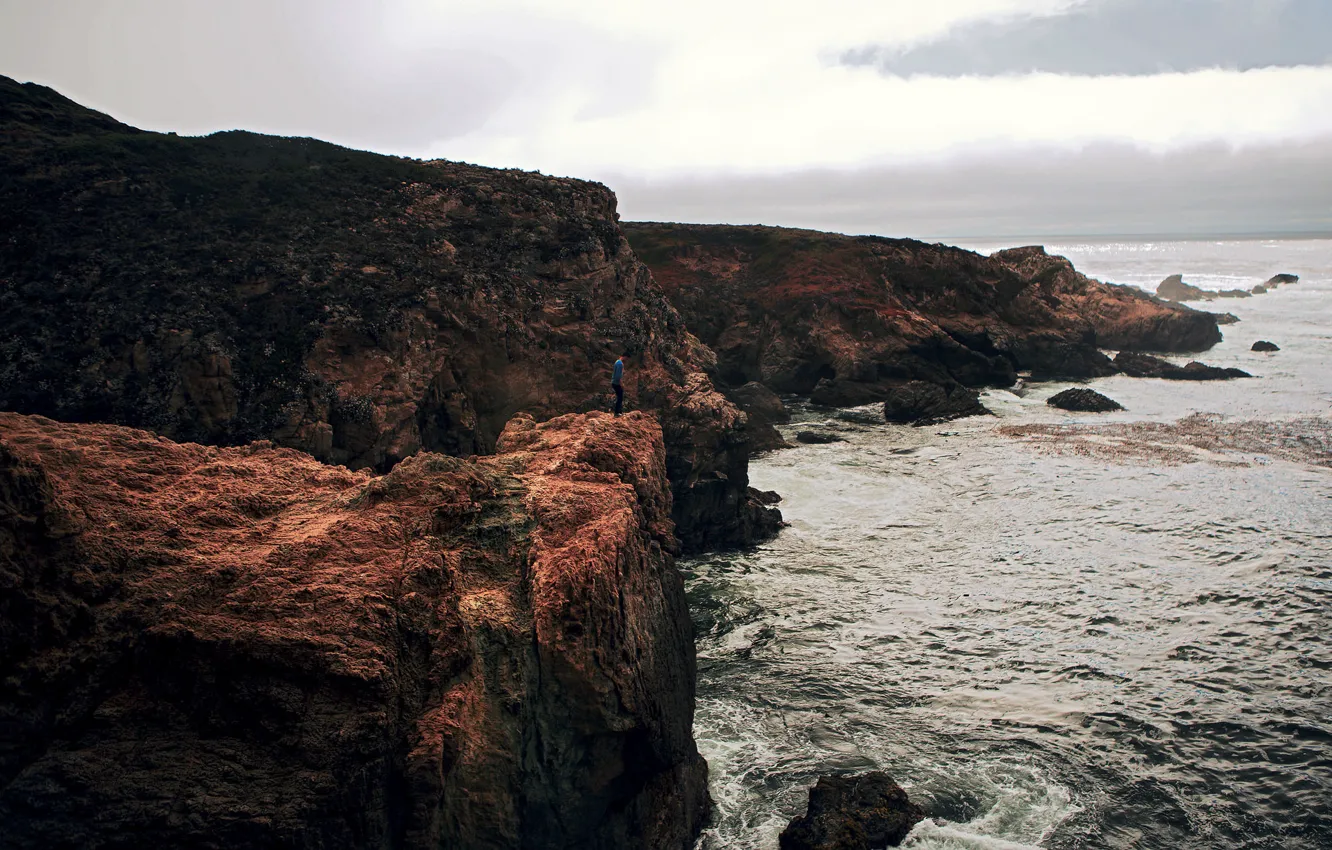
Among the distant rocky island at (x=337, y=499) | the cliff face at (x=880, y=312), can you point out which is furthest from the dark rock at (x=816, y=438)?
the cliff face at (x=880, y=312)

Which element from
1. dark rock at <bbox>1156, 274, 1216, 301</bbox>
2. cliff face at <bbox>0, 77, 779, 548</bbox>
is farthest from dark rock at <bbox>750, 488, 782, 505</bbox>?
dark rock at <bbox>1156, 274, 1216, 301</bbox>

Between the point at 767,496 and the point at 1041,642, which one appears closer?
the point at 1041,642

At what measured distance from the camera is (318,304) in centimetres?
2752

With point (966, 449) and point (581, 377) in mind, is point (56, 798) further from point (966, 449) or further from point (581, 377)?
point (966, 449)

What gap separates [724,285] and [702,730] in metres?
48.4

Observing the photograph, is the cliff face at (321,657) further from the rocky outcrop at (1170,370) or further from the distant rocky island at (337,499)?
the rocky outcrop at (1170,370)

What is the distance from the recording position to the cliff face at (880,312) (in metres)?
53.0

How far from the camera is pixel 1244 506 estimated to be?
28.2m

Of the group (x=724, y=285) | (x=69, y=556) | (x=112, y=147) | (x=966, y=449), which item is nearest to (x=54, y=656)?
(x=69, y=556)

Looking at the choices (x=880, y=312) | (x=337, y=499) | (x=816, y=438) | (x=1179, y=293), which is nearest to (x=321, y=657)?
(x=337, y=499)

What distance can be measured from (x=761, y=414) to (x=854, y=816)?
1193 inches

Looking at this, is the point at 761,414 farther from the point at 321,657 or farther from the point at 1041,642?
the point at 321,657

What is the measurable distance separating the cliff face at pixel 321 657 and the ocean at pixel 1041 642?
3.95m

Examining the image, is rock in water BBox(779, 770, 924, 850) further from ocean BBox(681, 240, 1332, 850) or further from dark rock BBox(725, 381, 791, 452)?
dark rock BBox(725, 381, 791, 452)
